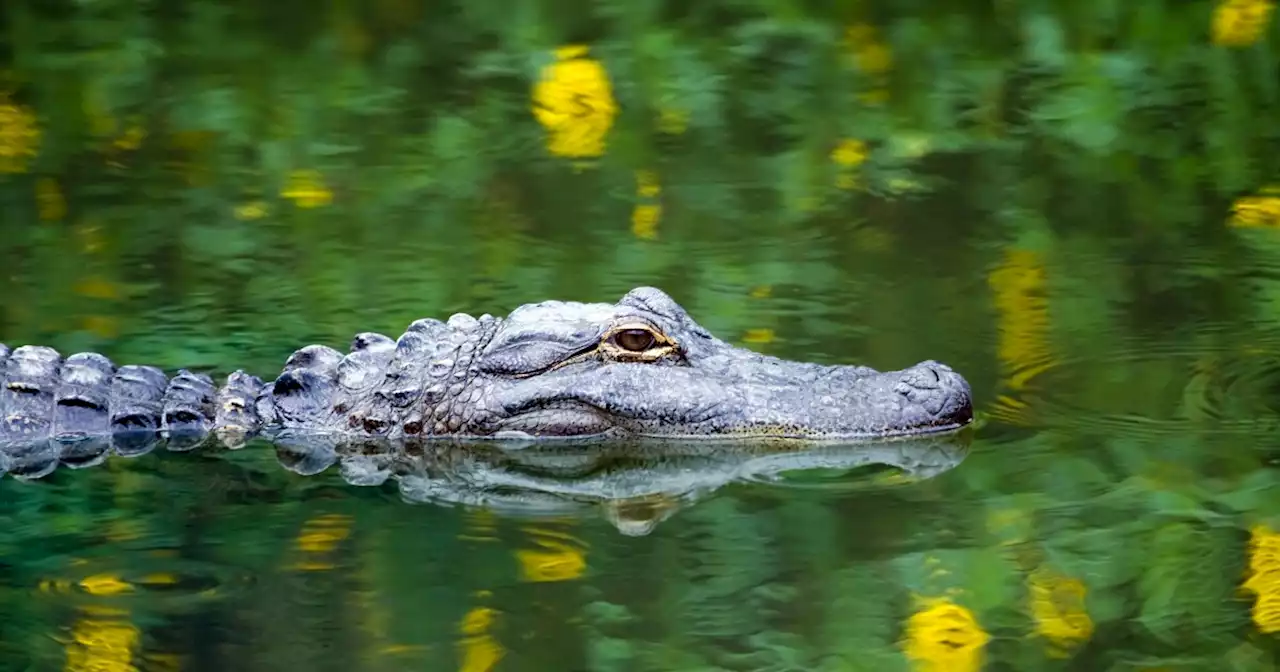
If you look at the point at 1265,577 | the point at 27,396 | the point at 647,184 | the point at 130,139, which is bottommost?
the point at 1265,577

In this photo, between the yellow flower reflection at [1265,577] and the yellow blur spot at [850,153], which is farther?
the yellow blur spot at [850,153]

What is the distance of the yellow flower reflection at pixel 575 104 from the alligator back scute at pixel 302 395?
3588mm

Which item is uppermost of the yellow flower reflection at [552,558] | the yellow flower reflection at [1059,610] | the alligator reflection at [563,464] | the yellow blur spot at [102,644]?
the yellow blur spot at [102,644]

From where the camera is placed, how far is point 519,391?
6762 mm

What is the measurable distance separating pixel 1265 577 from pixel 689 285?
3744mm

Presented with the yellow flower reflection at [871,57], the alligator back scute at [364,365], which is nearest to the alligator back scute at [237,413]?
the alligator back scute at [364,365]

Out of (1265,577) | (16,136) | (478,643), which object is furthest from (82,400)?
(16,136)

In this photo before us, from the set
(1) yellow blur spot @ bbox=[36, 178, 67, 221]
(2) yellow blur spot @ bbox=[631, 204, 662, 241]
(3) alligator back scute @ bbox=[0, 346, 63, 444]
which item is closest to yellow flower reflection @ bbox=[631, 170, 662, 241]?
(2) yellow blur spot @ bbox=[631, 204, 662, 241]

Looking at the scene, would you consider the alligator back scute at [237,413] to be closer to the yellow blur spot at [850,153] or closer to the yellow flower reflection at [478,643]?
the yellow flower reflection at [478,643]

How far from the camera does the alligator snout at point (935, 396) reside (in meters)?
6.45

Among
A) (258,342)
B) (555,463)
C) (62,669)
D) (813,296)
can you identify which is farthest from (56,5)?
(62,669)

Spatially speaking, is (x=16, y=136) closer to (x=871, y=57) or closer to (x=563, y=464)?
(x=871, y=57)

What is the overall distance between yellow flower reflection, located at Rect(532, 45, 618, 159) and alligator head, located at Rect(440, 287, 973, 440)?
3.72 m

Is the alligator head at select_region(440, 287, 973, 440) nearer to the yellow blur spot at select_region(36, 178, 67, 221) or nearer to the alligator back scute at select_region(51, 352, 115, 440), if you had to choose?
the alligator back scute at select_region(51, 352, 115, 440)
